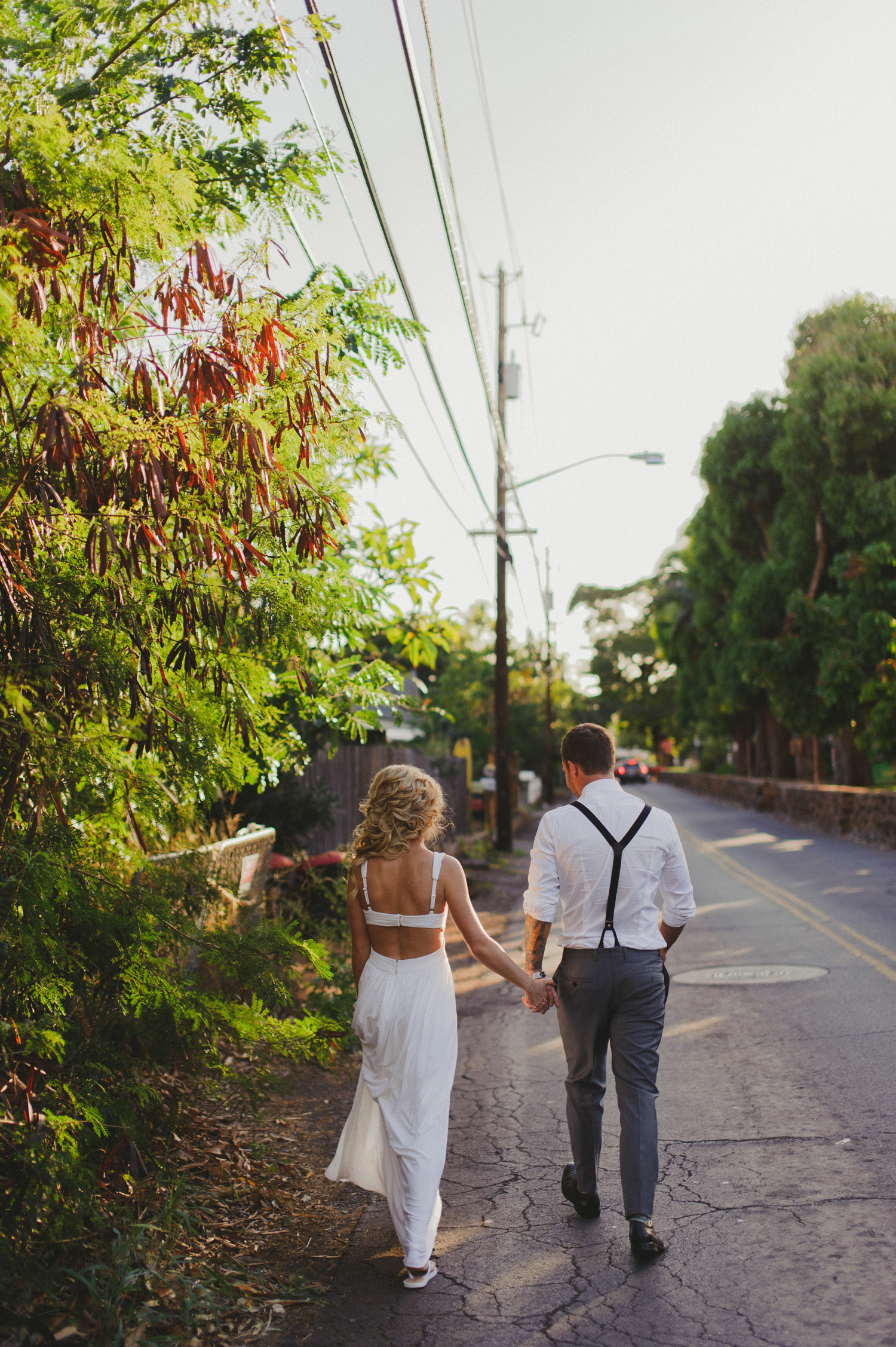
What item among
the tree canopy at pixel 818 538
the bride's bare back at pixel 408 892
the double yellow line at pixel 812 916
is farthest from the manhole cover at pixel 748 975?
the tree canopy at pixel 818 538

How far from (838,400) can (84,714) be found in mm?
25631

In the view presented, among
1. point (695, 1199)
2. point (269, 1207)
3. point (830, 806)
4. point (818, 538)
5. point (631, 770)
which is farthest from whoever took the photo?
point (631, 770)

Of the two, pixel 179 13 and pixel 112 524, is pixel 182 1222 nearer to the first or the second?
pixel 112 524

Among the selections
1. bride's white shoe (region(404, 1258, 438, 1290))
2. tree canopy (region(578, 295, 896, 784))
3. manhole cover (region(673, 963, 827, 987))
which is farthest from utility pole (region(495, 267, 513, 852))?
bride's white shoe (region(404, 1258, 438, 1290))

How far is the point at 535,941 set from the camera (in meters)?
4.56

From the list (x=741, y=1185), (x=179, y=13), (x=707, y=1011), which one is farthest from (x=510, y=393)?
(x=741, y=1185)

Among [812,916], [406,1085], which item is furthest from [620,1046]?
[812,916]

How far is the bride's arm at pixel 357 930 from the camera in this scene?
14.3ft

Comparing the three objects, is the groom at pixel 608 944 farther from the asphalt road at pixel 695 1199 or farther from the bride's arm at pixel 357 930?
the bride's arm at pixel 357 930

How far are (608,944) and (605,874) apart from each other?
0.90ft

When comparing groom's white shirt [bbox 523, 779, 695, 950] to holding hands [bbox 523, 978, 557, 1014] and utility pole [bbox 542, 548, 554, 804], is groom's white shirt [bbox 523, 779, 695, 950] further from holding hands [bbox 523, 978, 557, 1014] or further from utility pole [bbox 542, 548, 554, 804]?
utility pole [bbox 542, 548, 554, 804]

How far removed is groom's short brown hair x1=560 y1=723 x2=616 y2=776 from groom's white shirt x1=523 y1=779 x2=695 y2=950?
0.22 feet

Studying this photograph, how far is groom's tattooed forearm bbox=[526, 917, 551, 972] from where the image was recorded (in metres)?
4.55

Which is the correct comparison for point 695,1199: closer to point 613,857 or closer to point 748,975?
point 613,857
